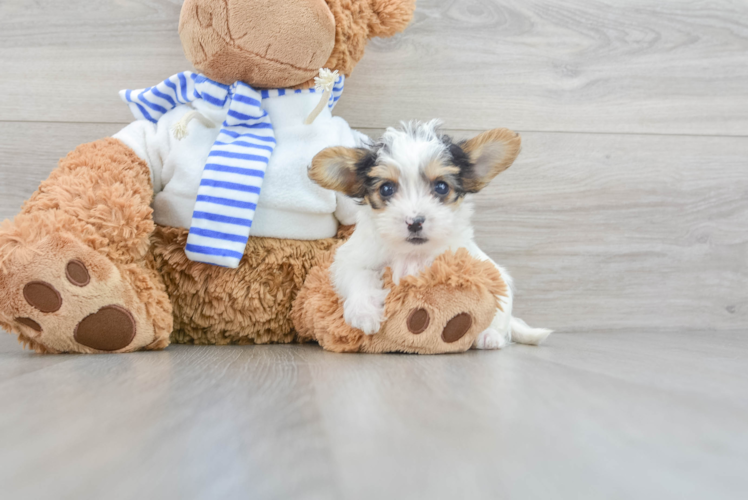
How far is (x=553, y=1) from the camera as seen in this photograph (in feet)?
4.98

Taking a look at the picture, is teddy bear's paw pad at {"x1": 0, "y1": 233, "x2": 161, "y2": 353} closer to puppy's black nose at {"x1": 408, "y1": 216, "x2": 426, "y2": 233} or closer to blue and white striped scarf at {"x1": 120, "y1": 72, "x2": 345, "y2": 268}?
blue and white striped scarf at {"x1": 120, "y1": 72, "x2": 345, "y2": 268}

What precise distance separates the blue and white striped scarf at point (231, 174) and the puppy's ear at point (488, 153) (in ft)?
1.32

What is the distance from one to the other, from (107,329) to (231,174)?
1.25 ft

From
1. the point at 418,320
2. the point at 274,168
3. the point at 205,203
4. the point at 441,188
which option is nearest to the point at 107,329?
the point at 205,203

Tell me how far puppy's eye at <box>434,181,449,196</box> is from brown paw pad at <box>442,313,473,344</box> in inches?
9.2

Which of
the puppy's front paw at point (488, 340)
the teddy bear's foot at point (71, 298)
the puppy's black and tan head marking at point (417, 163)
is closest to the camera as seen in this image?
the teddy bear's foot at point (71, 298)

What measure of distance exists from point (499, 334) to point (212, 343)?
65cm

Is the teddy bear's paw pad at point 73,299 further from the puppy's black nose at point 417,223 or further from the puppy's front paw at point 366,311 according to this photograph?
the puppy's black nose at point 417,223

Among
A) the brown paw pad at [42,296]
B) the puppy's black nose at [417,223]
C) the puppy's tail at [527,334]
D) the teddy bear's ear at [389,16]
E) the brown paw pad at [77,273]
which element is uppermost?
the teddy bear's ear at [389,16]

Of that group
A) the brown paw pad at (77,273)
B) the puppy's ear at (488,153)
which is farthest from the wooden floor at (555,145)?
the puppy's ear at (488,153)

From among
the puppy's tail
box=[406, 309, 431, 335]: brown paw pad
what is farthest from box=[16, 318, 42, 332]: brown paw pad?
the puppy's tail

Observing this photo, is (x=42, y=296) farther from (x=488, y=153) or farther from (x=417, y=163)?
(x=488, y=153)

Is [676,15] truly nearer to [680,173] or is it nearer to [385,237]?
[680,173]

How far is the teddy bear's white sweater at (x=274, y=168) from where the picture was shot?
1.17 meters
